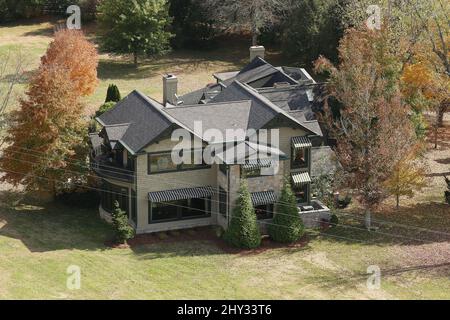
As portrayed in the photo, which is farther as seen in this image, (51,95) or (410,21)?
(410,21)

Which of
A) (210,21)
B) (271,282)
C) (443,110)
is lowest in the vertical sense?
(271,282)

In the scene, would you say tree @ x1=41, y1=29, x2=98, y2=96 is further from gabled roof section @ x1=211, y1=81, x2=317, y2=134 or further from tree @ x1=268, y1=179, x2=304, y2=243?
tree @ x1=268, y1=179, x2=304, y2=243

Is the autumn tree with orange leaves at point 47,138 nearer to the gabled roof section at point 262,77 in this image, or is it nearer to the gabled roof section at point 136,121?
the gabled roof section at point 136,121

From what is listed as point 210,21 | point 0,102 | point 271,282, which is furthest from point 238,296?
point 210,21

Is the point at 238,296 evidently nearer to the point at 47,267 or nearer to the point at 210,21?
the point at 47,267

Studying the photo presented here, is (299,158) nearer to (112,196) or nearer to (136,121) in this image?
(136,121)

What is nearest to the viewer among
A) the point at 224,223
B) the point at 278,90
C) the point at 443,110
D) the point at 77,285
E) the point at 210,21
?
the point at 77,285

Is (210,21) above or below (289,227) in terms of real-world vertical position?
above
